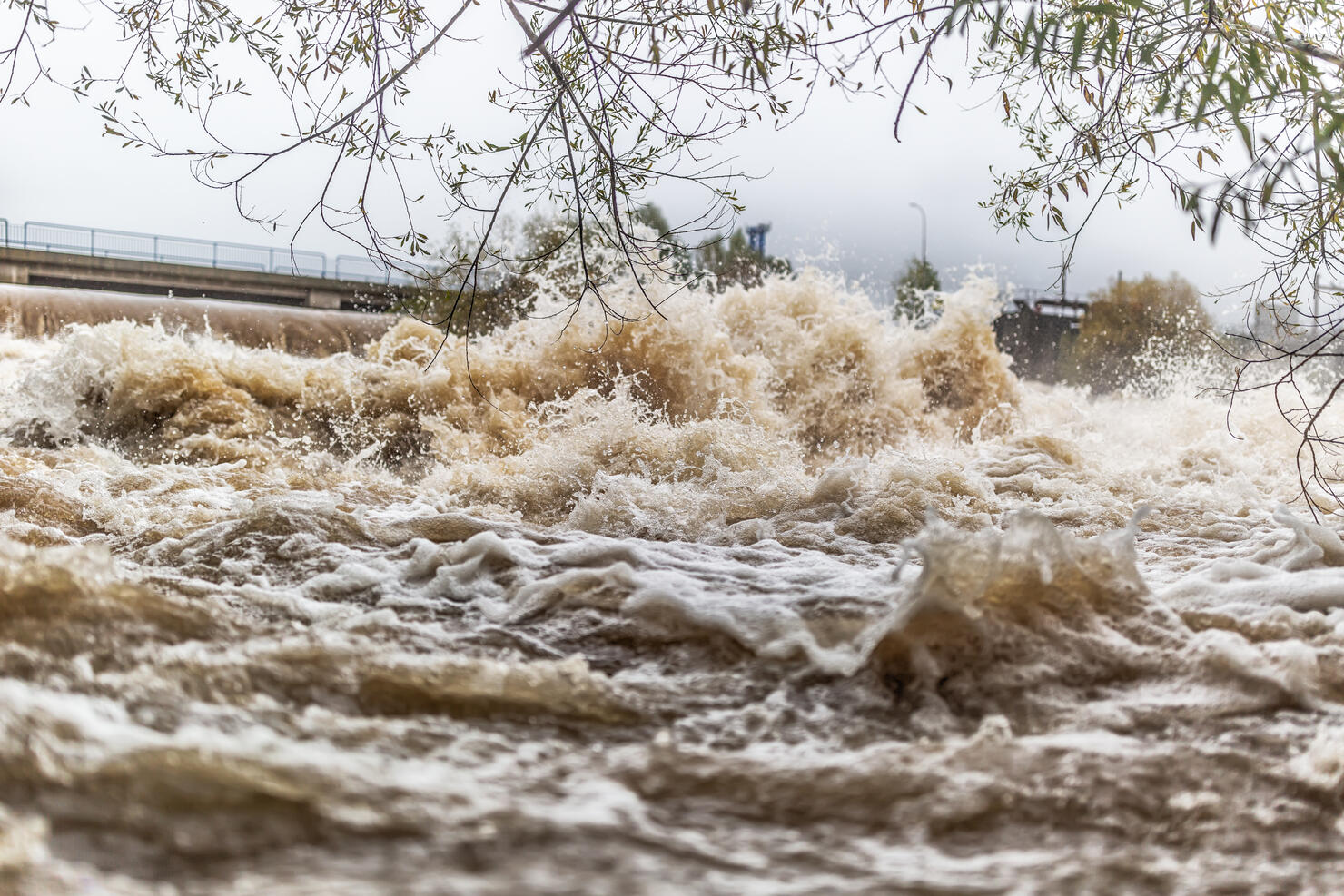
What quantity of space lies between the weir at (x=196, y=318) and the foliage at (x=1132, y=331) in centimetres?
1338

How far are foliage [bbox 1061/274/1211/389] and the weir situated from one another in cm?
1338

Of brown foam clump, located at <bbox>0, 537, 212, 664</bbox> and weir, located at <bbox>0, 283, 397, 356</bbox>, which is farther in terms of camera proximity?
weir, located at <bbox>0, 283, 397, 356</bbox>

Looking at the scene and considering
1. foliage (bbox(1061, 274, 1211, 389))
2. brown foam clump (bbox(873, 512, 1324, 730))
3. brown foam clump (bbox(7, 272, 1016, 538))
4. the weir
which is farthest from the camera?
foliage (bbox(1061, 274, 1211, 389))

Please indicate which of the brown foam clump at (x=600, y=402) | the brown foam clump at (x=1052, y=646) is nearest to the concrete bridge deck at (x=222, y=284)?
the brown foam clump at (x=600, y=402)

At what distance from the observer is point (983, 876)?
1369mm

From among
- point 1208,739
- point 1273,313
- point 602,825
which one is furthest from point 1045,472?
point 602,825

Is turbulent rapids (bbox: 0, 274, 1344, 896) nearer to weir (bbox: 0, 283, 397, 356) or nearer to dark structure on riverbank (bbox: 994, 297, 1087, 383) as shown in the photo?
weir (bbox: 0, 283, 397, 356)

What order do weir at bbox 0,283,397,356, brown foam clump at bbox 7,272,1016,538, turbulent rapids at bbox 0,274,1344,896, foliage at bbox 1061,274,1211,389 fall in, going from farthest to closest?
foliage at bbox 1061,274,1211,389
weir at bbox 0,283,397,356
brown foam clump at bbox 7,272,1016,538
turbulent rapids at bbox 0,274,1344,896

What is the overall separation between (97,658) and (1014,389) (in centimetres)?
1069

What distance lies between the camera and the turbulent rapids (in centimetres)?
135

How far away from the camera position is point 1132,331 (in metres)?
23.0

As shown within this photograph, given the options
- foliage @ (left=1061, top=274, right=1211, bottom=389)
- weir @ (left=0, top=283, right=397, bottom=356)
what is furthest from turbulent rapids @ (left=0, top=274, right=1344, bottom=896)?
foliage @ (left=1061, top=274, right=1211, bottom=389)

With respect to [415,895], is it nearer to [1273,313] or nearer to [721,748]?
[721,748]

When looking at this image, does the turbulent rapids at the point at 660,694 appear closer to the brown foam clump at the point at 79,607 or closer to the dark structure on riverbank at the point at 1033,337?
the brown foam clump at the point at 79,607
